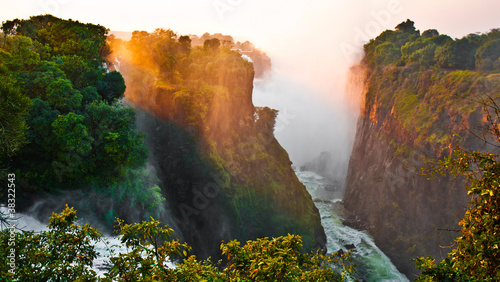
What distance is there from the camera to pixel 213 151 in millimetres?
33125

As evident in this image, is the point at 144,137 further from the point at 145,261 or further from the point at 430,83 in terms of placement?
the point at 430,83

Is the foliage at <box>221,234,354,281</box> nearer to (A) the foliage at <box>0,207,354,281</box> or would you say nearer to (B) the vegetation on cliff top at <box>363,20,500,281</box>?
(A) the foliage at <box>0,207,354,281</box>

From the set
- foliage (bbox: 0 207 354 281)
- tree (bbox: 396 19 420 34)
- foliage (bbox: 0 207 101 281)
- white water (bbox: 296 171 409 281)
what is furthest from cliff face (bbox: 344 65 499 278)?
foliage (bbox: 0 207 101 281)

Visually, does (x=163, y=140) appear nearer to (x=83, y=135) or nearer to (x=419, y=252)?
(x=83, y=135)

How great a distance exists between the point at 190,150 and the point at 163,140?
11.3 ft

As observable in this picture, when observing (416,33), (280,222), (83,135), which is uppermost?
(416,33)

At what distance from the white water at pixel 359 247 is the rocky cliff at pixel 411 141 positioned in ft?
4.53

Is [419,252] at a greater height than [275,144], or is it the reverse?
[275,144]

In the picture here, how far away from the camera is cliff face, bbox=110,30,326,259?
30.6 m

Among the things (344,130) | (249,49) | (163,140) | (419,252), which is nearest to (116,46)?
(163,140)

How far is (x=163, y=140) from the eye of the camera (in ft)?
105

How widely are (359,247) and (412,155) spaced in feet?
51.3

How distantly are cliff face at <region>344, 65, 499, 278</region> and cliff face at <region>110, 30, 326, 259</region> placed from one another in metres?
12.0

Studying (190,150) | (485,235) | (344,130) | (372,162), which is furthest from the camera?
(344,130)
